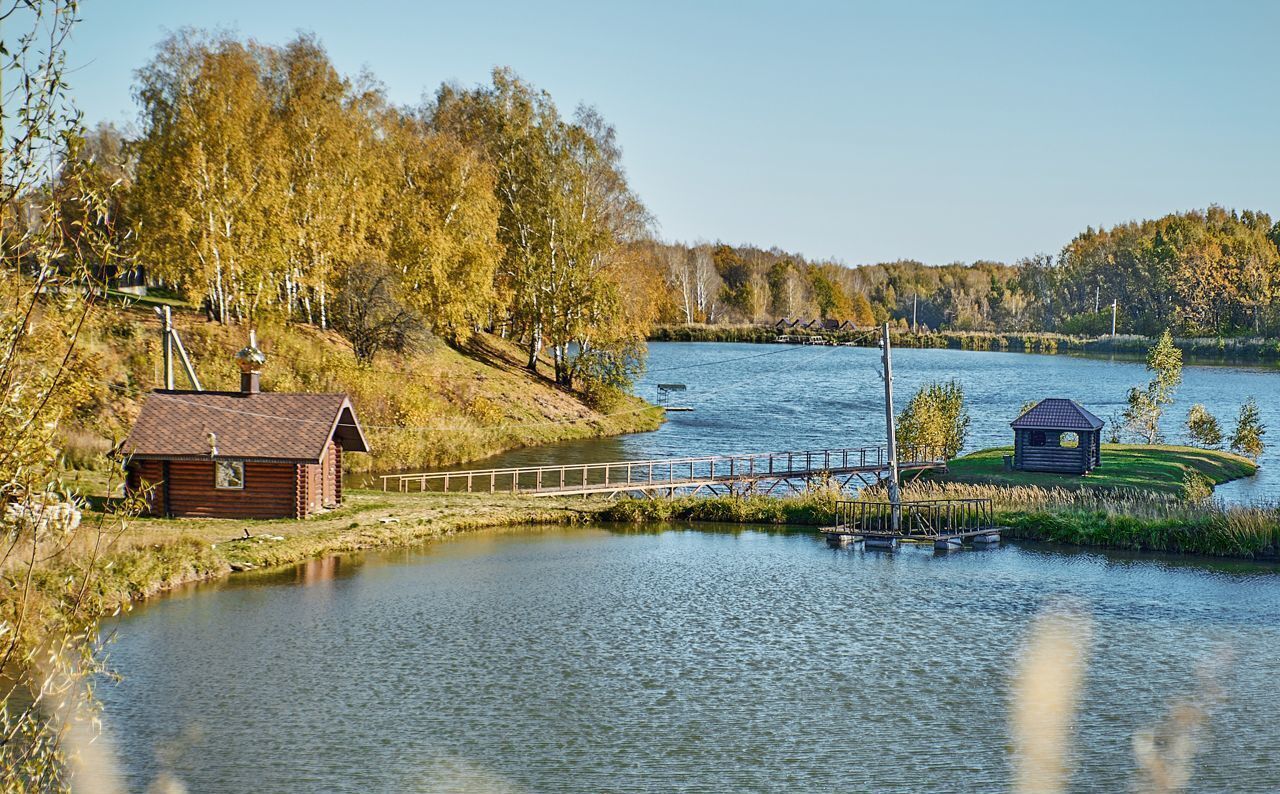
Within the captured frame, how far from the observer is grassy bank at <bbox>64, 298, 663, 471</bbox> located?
172 feet

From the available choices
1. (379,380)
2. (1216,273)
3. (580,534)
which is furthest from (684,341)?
(580,534)

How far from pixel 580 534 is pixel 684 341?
12901 cm

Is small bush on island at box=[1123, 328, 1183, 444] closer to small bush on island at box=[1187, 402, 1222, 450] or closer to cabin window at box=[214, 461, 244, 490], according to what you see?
small bush on island at box=[1187, 402, 1222, 450]

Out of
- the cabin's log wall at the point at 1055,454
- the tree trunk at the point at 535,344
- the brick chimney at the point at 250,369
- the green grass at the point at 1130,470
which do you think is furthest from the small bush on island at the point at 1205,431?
the brick chimney at the point at 250,369

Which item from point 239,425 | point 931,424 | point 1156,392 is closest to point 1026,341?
point 1156,392

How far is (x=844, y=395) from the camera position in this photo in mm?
99562

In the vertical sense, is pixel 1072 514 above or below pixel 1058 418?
below

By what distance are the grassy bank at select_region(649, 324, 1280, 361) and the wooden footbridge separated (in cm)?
10306

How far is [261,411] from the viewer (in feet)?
130

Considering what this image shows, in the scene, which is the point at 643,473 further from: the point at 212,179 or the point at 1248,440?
the point at 1248,440

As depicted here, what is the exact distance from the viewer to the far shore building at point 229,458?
3769cm

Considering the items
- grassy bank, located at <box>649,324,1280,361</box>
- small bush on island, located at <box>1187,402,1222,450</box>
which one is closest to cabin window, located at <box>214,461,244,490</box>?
small bush on island, located at <box>1187,402,1222,450</box>

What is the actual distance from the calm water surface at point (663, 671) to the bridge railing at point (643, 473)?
35.9 feet

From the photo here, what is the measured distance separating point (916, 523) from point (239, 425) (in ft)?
79.7
